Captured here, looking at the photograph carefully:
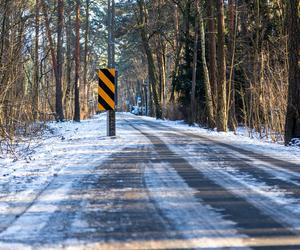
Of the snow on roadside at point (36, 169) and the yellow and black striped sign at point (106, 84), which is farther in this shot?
the yellow and black striped sign at point (106, 84)

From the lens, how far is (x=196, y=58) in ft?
94.8

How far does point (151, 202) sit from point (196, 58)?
23997 mm

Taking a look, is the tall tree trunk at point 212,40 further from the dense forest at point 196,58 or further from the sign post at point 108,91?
the sign post at point 108,91

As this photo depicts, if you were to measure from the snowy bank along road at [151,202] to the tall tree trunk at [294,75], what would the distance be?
3332 millimetres

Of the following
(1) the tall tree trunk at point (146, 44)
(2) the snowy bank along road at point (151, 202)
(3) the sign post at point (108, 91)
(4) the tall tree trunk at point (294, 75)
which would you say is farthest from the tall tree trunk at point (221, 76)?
(1) the tall tree trunk at point (146, 44)

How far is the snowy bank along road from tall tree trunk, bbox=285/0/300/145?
333 cm

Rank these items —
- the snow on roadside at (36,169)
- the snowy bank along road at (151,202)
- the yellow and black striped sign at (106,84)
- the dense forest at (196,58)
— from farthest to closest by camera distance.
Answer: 1. the yellow and black striped sign at (106,84)
2. the dense forest at (196,58)
3. the snow on roadside at (36,169)
4. the snowy bank along road at (151,202)

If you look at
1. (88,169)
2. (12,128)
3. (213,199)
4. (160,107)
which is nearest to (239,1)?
(160,107)

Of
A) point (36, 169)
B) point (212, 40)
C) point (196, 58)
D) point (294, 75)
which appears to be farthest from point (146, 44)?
point (36, 169)

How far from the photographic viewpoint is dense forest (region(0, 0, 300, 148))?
41.4 feet

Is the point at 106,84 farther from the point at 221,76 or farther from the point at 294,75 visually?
the point at 221,76

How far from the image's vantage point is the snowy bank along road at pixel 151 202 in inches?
166

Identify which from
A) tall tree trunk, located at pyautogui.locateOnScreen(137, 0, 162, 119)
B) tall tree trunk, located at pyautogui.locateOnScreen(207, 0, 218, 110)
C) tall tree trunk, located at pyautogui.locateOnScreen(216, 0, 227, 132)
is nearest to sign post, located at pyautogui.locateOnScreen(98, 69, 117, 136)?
tall tree trunk, located at pyautogui.locateOnScreen(216, 0, 227, 132)

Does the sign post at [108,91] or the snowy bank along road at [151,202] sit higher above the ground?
the sign post at [108,91]
